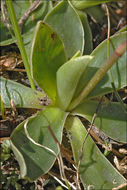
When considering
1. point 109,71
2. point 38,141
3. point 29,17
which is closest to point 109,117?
point 109,71

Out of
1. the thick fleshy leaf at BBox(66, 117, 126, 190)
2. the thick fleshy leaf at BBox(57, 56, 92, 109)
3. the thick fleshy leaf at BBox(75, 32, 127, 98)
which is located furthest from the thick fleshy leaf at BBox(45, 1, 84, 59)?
the thick fleshy leaf at BBox(66, 117, 126, 190)

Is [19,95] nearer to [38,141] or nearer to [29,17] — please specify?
[38,141]

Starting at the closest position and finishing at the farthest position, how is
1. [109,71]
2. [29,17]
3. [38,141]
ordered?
[38,141] < [109,71] < [29,17]

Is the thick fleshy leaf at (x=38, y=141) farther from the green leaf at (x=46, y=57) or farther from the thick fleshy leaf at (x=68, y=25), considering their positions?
the thick fleshy leaf at (x=68, y=25)

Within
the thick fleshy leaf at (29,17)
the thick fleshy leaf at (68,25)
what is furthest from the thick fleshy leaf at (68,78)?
the thick fleshy leaf at (29,17)

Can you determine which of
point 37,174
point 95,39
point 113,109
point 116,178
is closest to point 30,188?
point 37,174

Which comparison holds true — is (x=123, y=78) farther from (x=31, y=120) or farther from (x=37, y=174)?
(x=37, y=174)

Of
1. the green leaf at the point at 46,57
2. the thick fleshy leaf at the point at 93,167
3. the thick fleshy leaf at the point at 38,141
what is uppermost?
the green leaf at the point at 46,57
